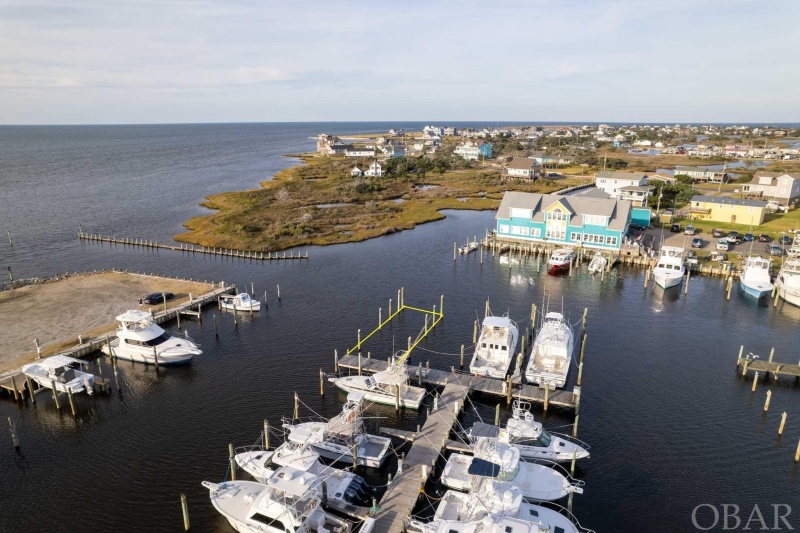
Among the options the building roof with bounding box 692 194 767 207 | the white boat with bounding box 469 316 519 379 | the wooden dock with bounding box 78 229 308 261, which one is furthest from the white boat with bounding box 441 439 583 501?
the building roof with bounding box 692 194 767 207

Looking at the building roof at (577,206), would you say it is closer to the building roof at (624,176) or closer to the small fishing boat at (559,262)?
the small fishing boat at (559,262)

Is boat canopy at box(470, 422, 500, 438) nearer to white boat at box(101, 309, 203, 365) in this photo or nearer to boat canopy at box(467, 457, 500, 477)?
boat canopy at box(467, 457, 500, 477)

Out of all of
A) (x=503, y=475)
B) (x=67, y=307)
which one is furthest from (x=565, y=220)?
(x=67, y=307)

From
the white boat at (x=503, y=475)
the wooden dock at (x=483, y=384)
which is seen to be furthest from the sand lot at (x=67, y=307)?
the white boat at (x=503, y=475)

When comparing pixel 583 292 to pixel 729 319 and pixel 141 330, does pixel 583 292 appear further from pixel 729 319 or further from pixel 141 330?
pixel 141 330

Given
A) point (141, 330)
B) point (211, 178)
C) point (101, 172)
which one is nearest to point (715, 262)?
point (141, 330)
